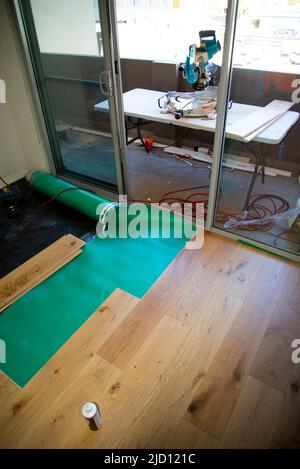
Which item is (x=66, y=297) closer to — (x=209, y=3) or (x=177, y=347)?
(x=177, y=347)

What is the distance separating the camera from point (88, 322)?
1896 millimetres

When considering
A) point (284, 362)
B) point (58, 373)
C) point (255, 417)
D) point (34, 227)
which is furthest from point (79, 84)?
point (255, 417)

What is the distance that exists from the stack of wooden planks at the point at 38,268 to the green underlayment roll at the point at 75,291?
4cm

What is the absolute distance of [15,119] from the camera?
10.3 ft

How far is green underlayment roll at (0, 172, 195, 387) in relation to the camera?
176cm

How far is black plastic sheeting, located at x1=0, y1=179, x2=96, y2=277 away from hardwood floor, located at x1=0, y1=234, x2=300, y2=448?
853mm

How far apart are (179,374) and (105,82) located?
6.97 feet

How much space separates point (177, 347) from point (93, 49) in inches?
87.7

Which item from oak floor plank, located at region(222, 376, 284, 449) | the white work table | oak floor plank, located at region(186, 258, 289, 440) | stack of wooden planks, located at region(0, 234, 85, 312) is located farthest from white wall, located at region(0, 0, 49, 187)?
oak floor plank, located at region(222, 376, 284, 449)

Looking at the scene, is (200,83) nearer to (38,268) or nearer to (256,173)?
(256,173)

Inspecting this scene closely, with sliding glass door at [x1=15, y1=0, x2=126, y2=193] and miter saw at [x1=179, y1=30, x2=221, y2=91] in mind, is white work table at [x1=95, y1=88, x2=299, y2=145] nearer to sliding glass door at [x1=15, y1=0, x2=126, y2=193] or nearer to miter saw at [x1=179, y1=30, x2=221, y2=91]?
sliding glass door at [x1=15, y1=0, x2=126, y2=193]

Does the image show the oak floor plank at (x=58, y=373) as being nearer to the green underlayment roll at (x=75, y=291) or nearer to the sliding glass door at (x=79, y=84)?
the green underlayment roll at (x=75, y=291)
